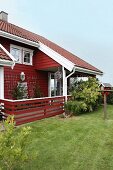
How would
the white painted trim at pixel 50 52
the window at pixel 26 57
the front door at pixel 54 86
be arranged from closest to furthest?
1. the white painted trim at pixel 50 52
2. the window at pixel 26 57
3. the front door at pixel 54 86

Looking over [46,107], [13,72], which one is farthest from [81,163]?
[13,72]

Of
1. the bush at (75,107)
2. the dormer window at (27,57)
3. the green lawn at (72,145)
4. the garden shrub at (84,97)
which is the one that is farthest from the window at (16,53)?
the green lawn at (72,145)

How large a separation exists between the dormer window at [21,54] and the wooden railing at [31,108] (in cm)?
397

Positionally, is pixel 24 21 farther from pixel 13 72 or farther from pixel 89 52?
pixel 13 72

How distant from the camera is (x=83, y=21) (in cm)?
2814

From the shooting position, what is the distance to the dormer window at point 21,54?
14532mm

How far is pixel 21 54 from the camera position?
15.0m

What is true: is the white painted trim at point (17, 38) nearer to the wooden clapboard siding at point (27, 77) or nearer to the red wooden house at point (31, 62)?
the red wooden house at point (31, 62)

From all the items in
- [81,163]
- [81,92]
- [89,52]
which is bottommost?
[81,163]

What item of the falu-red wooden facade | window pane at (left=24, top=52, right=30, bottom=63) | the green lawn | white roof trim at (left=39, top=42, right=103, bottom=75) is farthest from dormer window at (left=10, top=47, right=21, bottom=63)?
the green lawn

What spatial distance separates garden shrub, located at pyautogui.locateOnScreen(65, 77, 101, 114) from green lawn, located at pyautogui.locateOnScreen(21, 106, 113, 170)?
246 centimetres

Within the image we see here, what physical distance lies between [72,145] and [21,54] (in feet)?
30.3

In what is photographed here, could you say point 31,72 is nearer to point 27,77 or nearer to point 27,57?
point 27,77

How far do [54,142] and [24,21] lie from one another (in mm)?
23692
